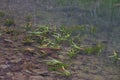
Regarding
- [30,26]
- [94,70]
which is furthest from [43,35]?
[94,70]

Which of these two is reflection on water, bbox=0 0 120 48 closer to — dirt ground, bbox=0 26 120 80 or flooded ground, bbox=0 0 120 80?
flooded ground, bbox=0 0 120 80

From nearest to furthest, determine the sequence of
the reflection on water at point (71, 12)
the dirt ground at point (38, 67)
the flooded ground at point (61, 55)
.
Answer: the dirt ground at point (38, 67), the flooded ground at point (61, 55), the reflection on water at point (71, 12)

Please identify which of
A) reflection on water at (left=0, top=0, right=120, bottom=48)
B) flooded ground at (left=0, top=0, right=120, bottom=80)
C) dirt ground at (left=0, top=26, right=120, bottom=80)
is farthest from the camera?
reflection on water at (left=0, top=0, right=120, bottom=48)

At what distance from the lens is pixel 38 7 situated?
9375 mm

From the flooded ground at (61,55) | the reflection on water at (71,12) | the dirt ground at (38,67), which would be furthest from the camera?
the reflection on water at (71,12)

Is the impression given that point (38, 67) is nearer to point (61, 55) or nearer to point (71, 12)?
point (61, 55)

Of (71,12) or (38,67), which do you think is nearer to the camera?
(38,67)

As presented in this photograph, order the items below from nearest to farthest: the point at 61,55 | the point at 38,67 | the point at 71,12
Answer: the point at 38,67 < the point at 61,55 < the point at 71,12

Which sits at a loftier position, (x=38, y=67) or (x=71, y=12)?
(x=71, y=12)

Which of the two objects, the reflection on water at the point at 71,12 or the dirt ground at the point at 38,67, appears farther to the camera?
the reflection on water at the point at 71,12

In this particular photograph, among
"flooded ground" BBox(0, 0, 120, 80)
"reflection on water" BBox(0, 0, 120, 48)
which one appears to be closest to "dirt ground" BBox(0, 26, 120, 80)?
"flooded ground" BBox(0, 0, 120, 80)

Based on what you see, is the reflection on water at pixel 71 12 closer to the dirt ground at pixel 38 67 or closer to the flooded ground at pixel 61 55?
the flooded ground at pixel 61 55


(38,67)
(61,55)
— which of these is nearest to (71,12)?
(61,55)

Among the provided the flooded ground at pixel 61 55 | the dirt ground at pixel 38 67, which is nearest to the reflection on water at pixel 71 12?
the flooded ground at pixel 61 55
